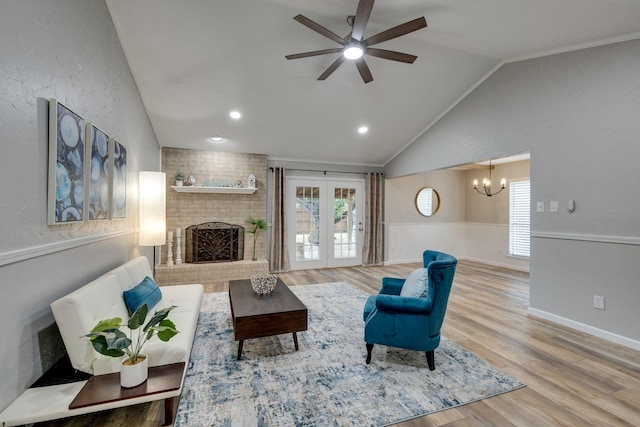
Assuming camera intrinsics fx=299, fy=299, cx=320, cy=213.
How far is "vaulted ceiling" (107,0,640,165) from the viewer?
2816 millimetres

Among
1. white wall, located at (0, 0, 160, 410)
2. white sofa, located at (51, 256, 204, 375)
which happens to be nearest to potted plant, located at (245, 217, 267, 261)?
white sofa, located at (51, 256, 204, 375)

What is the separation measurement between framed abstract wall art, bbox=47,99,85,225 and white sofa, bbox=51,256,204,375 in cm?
53

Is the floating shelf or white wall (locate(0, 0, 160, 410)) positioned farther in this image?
the floating shelf

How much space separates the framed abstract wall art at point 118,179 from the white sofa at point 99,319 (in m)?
0.66

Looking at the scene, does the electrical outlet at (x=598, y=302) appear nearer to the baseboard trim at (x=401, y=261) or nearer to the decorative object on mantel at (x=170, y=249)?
the baseboard trim at (x=401, y=261)

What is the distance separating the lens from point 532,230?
3.76 meters

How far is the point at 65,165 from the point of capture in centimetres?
203

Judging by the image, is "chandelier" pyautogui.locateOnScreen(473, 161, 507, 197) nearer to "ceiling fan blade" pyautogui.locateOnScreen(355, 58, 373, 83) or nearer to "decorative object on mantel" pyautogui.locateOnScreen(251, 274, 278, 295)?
"ceiling fan blade" pyautogui.locateOnScreen(355, 58, 373, 83)

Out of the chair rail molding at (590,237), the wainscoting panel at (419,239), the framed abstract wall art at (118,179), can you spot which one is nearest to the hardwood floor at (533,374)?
the chair rail molding at (590,237)

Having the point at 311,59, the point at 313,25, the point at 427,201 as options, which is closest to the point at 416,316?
the point at 313,25

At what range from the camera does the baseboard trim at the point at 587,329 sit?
2872mm

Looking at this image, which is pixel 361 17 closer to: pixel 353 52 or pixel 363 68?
pixel 353 52

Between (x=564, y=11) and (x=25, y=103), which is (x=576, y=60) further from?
(x=25, y=103)

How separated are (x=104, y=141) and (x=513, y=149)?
463 cm
